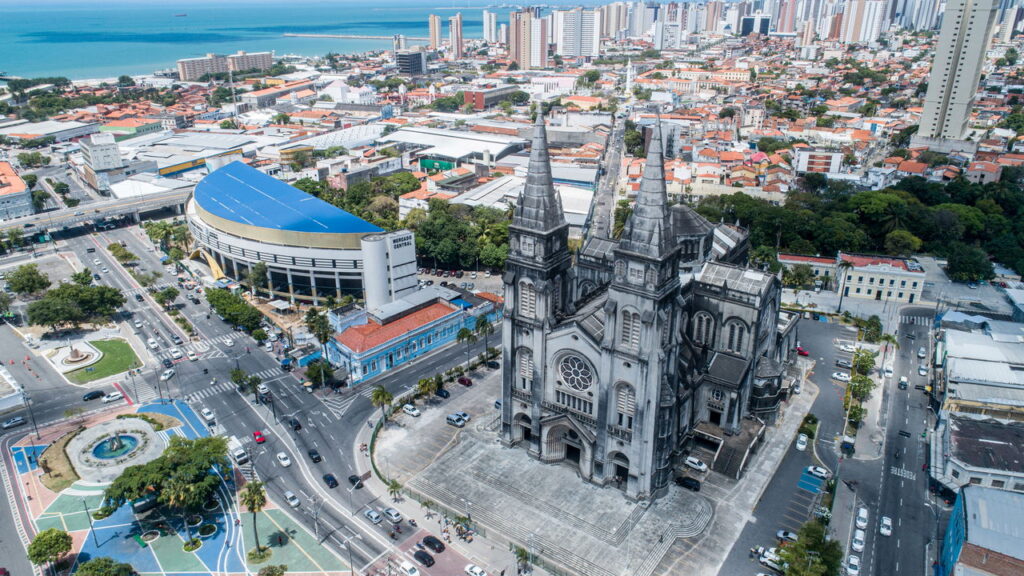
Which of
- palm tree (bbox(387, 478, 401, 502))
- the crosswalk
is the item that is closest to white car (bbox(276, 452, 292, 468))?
palm tree (bbox(387, 478, 401, 502))

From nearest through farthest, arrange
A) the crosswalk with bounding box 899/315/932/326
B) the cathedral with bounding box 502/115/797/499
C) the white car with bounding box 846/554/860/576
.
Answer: the white car with bounding box 846/554/860/576
the cathedral with bounding box 502/115/797/499
the crosswalk with bounding box 899/315/932/326

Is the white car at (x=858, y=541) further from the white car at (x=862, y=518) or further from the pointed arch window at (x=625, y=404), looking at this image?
the pointed arch window at (x=625, y=404)

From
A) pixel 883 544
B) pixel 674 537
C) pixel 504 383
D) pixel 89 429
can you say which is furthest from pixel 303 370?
pixel 883 544

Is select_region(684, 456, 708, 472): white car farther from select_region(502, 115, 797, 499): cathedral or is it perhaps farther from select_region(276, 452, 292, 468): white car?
select_region(276, 452, 292, 468): white car

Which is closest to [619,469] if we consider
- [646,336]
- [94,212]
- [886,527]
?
[646,336]

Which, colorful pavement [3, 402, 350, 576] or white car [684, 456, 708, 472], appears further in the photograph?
white car [684, 456, 708, 472]

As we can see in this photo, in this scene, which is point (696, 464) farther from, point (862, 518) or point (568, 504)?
point (862, 518)
